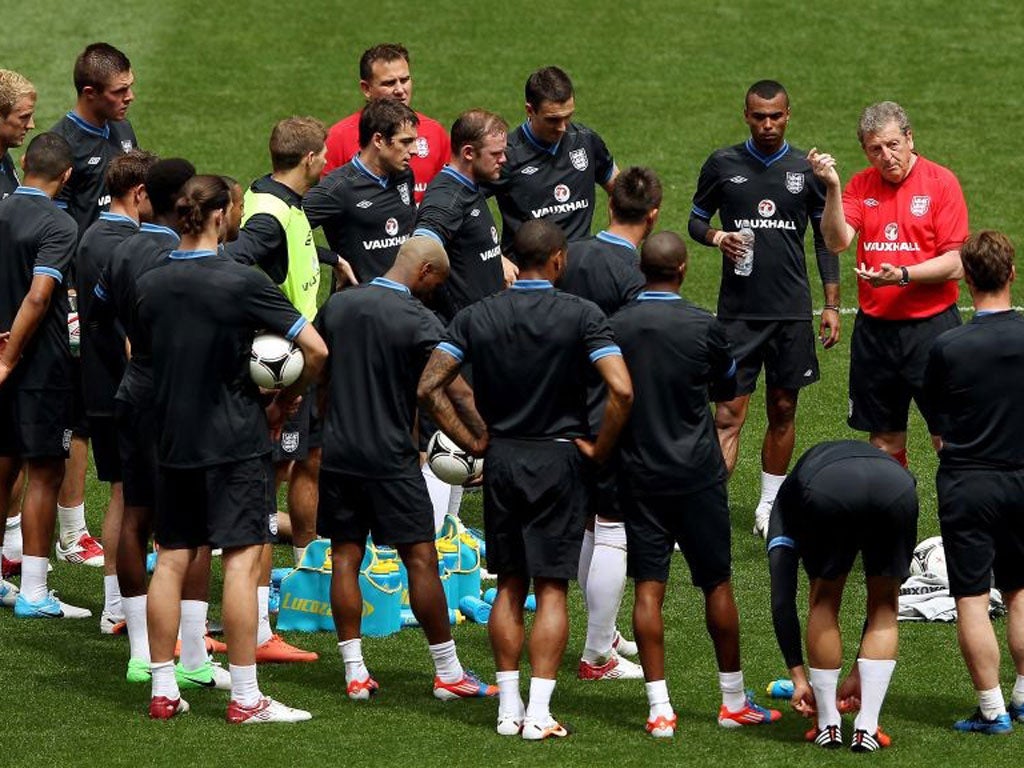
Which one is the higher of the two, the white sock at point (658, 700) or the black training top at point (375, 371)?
the black training top at point (375, 371)

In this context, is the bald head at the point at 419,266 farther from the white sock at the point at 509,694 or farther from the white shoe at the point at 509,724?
the white shoe at the point at 509,724

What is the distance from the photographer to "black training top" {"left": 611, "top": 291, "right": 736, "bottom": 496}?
823 centimetres

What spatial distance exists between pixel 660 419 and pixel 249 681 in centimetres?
204

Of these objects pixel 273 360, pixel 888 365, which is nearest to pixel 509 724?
pixel 273 360

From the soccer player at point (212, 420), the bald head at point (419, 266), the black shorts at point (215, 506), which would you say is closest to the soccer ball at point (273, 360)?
the soccer player at point (212, 420)

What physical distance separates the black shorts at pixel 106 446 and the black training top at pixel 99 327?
0.18ft

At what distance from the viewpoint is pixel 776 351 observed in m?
11.7

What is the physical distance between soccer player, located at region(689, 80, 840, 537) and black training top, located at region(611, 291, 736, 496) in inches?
133

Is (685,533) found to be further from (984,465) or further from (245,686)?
(245,686)

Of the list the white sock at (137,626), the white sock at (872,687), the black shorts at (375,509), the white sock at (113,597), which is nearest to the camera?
the white sock at (872,687)

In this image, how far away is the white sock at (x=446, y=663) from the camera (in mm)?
8773

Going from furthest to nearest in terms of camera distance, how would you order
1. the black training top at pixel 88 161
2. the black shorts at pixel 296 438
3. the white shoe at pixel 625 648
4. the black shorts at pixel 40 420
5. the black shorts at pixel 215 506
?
the black training top at pixel 88 161
the black shorts at pixel 296 438
the black shorts at pixel 40 420
the white shoe at pixel 625 648
the black shorts at pixel 215 506

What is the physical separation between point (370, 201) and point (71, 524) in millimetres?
2450

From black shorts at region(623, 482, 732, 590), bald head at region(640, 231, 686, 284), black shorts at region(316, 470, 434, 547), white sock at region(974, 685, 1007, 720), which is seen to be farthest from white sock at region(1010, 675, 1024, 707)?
black shorts at region(316, 470, 434, 547)
